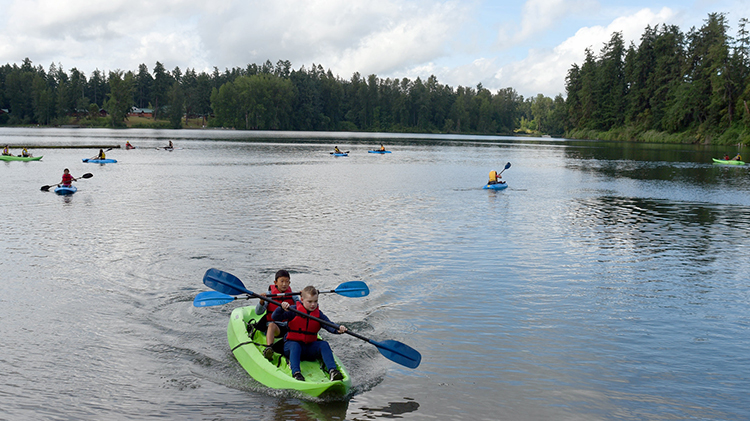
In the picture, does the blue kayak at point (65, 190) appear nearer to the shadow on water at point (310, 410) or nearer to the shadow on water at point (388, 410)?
the shadow on water at point (310, 410)

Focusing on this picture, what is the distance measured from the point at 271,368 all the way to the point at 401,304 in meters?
4.75

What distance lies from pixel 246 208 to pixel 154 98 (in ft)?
586

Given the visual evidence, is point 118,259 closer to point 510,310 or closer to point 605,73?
point 510,310

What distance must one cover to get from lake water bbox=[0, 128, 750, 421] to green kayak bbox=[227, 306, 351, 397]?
0.59 feet

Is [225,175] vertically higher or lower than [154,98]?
lower

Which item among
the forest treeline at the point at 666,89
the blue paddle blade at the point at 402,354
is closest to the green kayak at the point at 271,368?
the blue paddle blade at the point at 402,354

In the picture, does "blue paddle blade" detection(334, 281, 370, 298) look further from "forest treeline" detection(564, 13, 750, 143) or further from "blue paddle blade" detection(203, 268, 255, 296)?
"forest treeline" detection(564, 13, 750, 143)

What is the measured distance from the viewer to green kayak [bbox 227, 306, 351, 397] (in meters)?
8.20

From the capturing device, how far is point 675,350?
10.3 metres

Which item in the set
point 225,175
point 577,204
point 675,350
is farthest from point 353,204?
point 675,350

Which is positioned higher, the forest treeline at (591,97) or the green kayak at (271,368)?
the forest treeline at (591,97)

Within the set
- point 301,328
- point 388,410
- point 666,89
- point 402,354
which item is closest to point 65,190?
point 301,328

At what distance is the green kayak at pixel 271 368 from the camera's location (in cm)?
820

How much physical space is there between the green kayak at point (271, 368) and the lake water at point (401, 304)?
7.0 inches
